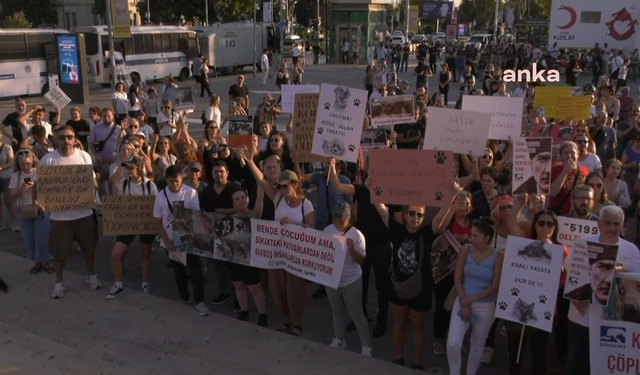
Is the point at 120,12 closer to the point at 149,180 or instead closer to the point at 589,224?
the point at 149,180

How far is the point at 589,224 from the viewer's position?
5641 millimetres

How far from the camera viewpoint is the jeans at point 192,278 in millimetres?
6973

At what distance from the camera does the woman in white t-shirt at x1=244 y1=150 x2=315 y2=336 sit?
6301 millimetres

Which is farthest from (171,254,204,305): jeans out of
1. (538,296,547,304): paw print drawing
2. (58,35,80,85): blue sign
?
(58,35,80,85): blue sign

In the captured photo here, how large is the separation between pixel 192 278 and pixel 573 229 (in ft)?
12.7

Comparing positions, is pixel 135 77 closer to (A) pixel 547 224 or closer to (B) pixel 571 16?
(B) pixel 571 16

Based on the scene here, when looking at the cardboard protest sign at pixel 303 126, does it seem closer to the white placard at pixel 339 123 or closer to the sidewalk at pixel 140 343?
the white placard at pixel 339 123

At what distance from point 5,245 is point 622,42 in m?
39.2

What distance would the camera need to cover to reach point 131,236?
7.26 m

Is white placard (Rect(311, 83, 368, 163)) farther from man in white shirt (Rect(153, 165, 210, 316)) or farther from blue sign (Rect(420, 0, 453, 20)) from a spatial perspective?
blue sign (Rect(420, 0, 453, 20))

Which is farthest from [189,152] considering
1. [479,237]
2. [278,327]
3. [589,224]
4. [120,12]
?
[120,12]

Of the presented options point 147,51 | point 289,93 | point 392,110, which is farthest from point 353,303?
point 147,51

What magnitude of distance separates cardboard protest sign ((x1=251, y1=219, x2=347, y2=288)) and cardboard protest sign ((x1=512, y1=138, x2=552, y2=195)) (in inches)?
78.8

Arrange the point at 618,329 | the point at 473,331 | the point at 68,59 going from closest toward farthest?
1. the point at 618,329
2. the point at 473,331
3. the point at 68,59
